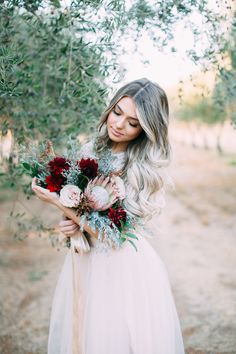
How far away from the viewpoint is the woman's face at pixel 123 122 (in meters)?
3.14

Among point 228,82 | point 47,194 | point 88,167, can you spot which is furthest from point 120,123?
point 228,82

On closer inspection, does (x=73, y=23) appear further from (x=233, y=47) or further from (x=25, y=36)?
(x=233, y=47)

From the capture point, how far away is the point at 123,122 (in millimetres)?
3150

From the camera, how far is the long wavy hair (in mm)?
3125

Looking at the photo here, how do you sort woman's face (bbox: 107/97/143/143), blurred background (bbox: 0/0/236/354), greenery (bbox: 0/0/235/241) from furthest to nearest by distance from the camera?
1. blurred background (bbox: 0/0/236/354)
2. greenery (bbox: 0/0/235/241)
3. woman's face (bbox: 107/97/143/143)

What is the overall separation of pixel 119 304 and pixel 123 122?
143 cm

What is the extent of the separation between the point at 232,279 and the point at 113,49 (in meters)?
4.89

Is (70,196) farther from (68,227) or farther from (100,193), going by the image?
(68,227)

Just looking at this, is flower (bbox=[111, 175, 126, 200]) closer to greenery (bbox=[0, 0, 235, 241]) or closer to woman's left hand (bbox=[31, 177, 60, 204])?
woman's left hand (bbox=[31, 177, 60, 204])

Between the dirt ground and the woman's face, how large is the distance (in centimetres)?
49

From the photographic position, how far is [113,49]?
3787 mm

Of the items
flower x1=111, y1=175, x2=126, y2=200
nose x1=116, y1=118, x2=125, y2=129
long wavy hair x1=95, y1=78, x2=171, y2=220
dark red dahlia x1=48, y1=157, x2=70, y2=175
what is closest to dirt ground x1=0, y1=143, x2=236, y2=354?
long wavy hair x1=95, y1=78, x2=171, y2=220

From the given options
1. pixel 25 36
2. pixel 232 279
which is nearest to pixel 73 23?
pixel 25 36

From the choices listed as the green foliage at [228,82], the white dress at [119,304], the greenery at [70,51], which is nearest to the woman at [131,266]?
the white dress at [119,304]
